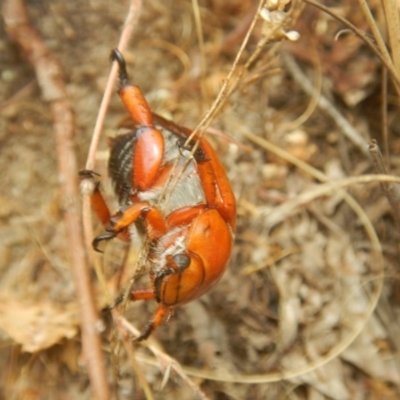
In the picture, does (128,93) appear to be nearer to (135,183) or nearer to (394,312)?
(135,183)

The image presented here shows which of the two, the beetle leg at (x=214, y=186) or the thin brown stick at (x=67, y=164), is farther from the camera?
the thin brown stick at (x=67, y=164)

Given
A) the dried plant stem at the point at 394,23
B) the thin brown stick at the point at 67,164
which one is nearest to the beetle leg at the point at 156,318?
the thin brown stick at the point at 67,164

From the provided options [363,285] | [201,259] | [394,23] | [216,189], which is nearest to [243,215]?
[363,285]

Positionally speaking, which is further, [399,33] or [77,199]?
[77,199]

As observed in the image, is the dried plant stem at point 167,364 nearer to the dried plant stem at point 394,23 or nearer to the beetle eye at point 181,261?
the beetle eye at point 181,261

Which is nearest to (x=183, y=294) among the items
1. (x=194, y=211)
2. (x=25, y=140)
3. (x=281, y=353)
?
(x=194, y=211)

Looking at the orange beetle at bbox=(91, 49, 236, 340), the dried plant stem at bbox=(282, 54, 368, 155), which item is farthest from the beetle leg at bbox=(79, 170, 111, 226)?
the dried plant stem at bbox=(282, 54, 368, 155)
